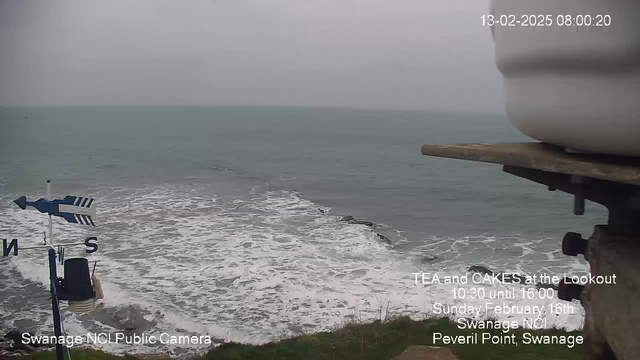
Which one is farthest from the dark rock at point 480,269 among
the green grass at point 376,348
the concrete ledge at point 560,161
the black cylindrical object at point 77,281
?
the concrete ledge at point 560,161

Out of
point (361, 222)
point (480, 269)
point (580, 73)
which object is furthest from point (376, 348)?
point (361, 222)

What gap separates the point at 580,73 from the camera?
5.81 ft

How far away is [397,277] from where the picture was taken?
15461 mm

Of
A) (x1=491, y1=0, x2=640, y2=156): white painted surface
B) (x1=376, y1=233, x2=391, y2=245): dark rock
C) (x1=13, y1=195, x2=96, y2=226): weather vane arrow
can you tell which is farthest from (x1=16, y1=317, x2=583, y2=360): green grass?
(x1=376, y1=233, x2=391, y2=245): dark rock

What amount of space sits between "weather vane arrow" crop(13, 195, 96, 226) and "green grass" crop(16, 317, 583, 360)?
4557mm

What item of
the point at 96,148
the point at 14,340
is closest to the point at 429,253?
the point at 14,340

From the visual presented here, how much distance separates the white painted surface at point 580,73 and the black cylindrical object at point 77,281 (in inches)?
165

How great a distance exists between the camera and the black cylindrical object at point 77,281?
459 centimetres

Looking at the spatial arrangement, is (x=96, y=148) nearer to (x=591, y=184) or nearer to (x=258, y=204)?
(x=258, y=204)

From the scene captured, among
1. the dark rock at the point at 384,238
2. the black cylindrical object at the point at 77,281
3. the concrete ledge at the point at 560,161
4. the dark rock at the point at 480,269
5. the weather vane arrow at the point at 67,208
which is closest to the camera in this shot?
the concrete ledge at the point at 560,161

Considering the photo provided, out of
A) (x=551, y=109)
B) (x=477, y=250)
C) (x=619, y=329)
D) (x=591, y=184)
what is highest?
(x=551, y=109)

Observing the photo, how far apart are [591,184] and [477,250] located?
62.0 feet

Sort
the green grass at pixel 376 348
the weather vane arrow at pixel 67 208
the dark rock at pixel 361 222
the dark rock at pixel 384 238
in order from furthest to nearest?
1. the dark rock at pixel 361 222
2. the dark rock at pixel 384 238
3. the green grass at pixel 376 348
4. the weather vane arrow at pixel 67 208

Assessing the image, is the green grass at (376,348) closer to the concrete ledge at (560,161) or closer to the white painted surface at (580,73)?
the concrete ledge at (560,161)
